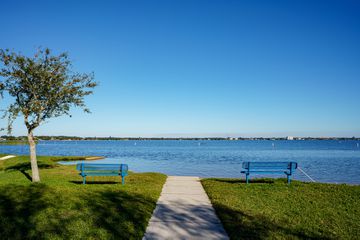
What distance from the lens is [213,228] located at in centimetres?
712

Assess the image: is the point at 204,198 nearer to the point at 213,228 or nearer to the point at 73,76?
the point at 213,228

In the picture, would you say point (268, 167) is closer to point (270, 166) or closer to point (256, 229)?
point (270, 166)

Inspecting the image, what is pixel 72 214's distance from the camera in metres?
8.17

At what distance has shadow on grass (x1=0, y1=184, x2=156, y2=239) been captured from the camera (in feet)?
22.0

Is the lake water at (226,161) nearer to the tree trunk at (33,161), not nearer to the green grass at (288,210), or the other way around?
the green grass at (288,210)

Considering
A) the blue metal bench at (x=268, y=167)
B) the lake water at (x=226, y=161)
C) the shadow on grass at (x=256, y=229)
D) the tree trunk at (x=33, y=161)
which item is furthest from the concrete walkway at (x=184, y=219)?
the lake water at (x=226, y=161)

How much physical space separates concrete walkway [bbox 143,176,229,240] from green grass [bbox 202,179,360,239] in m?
0.33

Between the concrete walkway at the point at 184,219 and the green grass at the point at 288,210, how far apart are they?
332mm

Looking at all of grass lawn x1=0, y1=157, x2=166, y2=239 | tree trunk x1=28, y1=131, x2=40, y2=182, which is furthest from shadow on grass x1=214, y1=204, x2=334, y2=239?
tree trunk x1=28, y1=131, x2=40, y2=182

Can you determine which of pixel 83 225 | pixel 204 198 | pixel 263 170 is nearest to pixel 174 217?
pixel 83 225

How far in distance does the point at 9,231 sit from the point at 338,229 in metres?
7.88

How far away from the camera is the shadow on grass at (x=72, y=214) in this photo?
670 centimetres

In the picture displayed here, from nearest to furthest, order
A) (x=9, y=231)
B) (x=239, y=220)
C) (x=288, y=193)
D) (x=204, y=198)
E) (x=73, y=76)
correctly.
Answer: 1. (x=9, y=231)
2. (x=239, y=220)
3. (x=204, y=198)
4. (x=288, y=193)
5. (x=73, y=76)

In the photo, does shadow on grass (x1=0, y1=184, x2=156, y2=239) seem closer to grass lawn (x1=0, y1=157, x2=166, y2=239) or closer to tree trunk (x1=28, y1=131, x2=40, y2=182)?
grass lawn (x1=0, y1=157, x2=166, y2=239)
